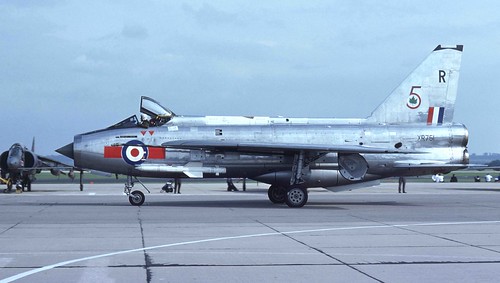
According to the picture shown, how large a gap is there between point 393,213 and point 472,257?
8.79 metres

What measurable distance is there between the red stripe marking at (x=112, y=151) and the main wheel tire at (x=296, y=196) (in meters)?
5.19

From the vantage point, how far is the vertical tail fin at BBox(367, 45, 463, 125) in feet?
70.1

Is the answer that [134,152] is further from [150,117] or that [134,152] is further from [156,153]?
[150,117]

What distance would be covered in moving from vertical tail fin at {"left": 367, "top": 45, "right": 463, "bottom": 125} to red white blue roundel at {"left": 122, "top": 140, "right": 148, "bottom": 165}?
716 cm

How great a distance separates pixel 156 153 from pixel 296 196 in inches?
172

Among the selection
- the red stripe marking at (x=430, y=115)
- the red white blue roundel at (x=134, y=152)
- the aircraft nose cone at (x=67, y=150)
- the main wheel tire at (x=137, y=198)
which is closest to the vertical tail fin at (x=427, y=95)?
the red stripe marking at (x=430, y=115)

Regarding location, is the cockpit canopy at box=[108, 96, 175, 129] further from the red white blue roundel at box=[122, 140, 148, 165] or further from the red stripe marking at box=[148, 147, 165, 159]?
the red stripe marking at box=[148, 147, 165, 159]

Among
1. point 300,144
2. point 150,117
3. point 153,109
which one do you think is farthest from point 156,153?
point 300,144

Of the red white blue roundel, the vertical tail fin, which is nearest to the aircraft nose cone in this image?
the red white blue roundel

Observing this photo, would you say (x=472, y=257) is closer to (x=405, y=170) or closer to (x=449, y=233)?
(x=449, y=233)

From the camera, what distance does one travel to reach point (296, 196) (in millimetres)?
19953

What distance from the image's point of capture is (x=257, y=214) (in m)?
17.5

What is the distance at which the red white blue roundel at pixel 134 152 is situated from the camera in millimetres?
20047

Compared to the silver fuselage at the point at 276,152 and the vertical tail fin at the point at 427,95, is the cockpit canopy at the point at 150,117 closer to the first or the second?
the silver fuselage at the point at 276,152
